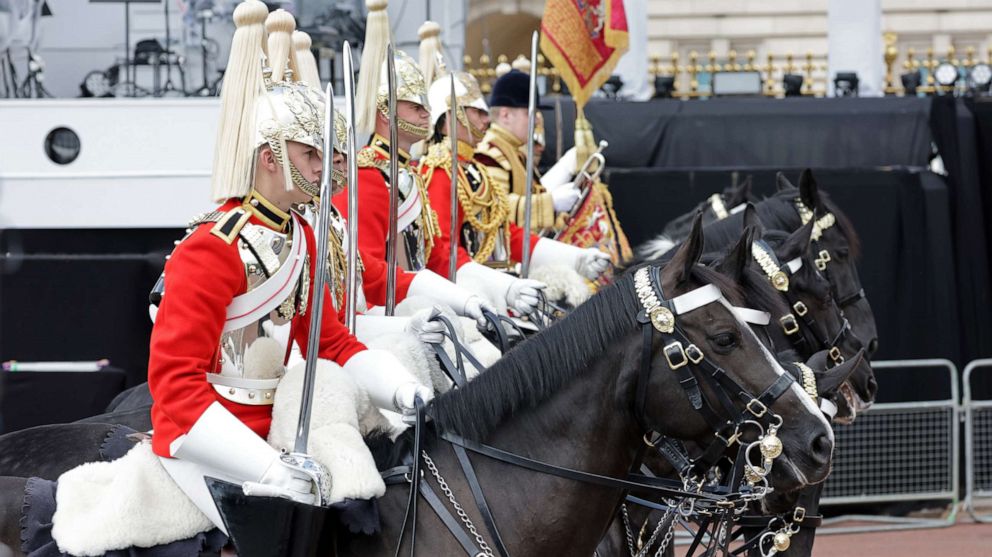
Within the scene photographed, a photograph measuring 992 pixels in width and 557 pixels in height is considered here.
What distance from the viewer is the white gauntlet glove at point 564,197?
7211 millimetres

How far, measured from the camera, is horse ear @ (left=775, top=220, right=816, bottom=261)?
17.3 feet

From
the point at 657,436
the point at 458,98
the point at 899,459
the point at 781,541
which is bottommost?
the point at 899,459

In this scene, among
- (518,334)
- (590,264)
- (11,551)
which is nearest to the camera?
(11,551)

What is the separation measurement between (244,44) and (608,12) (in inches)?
187

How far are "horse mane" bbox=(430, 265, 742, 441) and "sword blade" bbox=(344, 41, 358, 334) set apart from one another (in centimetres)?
68

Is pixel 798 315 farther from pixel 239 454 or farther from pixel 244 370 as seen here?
pixel 239 454

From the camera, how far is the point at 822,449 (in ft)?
10.2

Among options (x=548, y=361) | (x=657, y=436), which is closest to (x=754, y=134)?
(x=657, y=436)

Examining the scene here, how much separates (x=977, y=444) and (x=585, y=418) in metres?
6.00

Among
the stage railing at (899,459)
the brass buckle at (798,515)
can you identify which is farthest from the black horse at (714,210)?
the stage railing at (899,459)

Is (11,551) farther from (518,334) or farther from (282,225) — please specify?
(518,334)

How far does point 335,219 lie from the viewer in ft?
14.6

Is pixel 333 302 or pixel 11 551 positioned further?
pixel 333 302

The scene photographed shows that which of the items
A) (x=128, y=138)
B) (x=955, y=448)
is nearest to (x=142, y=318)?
(x=128, y=138)
